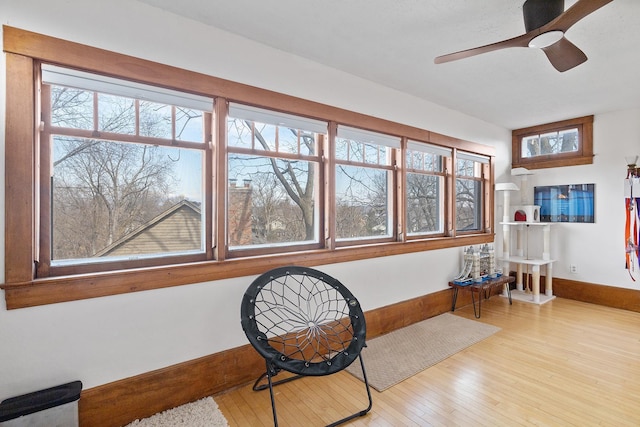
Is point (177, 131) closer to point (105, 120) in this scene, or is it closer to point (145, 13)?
point (105, 120)

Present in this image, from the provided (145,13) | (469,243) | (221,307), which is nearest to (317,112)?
(145,13)

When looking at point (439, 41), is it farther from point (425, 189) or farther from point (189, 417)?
point (189, 417)

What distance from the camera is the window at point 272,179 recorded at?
251 cm

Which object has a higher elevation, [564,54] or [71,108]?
[564,54]

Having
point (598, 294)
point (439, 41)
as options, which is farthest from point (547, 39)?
point (598, 294)

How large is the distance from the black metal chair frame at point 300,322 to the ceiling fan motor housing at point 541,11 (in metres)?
2.09

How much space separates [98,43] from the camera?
1877 mm

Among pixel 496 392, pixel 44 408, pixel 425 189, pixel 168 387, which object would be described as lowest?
pixel 496 392

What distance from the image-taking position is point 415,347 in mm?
3037

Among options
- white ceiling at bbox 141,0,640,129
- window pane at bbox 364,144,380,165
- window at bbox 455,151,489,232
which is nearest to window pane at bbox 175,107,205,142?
white ceiling at bbox 141,0,640,129

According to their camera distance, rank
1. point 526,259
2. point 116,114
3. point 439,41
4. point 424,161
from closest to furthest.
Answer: point 116,114, point 439,41, point 424,161, point 526,259

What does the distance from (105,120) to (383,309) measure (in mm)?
2879

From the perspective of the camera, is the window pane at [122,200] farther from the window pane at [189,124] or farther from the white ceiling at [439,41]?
the white ceiling at [439,41]

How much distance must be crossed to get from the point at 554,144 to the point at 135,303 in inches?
224
